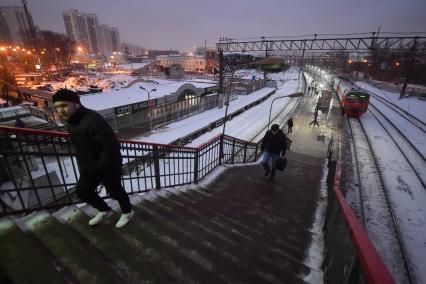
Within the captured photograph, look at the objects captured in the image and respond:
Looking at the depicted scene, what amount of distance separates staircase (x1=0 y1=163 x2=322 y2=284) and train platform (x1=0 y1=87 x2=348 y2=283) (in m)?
0.01

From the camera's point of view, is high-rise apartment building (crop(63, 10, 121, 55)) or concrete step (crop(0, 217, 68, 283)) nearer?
concrete step (crop(0, 217, 68, 283))

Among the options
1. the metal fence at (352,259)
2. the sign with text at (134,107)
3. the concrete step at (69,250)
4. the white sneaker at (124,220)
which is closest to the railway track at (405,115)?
the metal fence at (352,259)

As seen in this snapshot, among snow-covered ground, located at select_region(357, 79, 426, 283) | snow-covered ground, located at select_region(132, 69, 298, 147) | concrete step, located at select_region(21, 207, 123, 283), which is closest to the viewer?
concrete step, located at select_region(21, 207, 123, 283)

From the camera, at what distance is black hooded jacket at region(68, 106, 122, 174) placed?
279 centimetres

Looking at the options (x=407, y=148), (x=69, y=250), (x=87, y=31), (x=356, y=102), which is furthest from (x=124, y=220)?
(x=87, y=31)

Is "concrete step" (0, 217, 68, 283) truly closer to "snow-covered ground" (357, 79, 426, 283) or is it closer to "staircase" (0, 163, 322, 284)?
"staircase" (0, 163, 322, 284)

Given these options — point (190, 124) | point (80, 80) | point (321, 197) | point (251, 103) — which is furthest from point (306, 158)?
point (80, 80)

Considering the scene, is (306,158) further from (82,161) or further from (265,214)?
(82,161)

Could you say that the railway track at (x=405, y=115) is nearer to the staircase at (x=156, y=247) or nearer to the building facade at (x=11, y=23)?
the staircase at (x=156, y=247)

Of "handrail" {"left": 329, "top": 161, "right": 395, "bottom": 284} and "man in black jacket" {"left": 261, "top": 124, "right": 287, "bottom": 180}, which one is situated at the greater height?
"handrail" {"left": 329, "top": 161, "right": 395, "bottom": 284}

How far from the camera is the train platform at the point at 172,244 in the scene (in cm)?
245

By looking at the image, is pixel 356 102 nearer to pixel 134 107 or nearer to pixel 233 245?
pixel 134 107

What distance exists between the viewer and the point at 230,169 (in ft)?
25.0

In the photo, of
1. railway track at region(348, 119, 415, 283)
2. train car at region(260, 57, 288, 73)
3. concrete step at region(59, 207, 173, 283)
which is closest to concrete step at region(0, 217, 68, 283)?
concrete step at region(59, 207, 173, 283)
